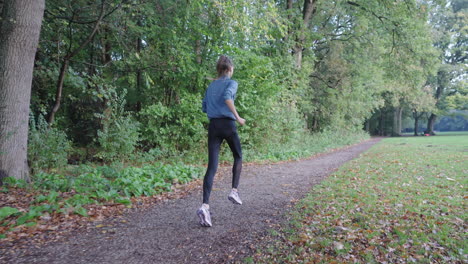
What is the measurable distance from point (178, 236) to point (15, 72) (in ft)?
13.1

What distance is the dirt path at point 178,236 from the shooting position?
9.07ft

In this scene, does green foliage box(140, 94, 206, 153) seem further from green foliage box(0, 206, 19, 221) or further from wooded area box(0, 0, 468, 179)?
green foliage box(0, 206, 19, 221)

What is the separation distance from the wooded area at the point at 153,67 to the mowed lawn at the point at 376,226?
2631 millimetres

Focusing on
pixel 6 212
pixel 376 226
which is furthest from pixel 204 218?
pixel 6 212

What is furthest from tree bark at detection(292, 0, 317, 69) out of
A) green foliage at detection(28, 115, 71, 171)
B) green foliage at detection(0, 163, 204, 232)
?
green foliage at detection(28, 115, 71, 171)

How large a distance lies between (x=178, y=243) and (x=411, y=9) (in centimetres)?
1583

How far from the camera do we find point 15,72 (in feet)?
15.5

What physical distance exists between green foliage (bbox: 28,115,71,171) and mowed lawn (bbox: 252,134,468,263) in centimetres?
539

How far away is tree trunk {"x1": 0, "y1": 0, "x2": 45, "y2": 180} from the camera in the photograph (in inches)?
183

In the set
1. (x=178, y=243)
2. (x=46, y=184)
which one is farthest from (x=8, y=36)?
(x=178, y=243)

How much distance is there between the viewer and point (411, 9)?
1376cm

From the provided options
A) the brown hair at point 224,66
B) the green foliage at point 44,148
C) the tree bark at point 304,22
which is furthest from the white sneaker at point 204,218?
the tree bark at point 304,22

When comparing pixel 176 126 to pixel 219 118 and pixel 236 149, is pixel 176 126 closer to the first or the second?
pixel 236 149

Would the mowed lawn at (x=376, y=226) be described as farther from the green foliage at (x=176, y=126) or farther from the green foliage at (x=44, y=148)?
the green foliage at (x=44, y=148)
